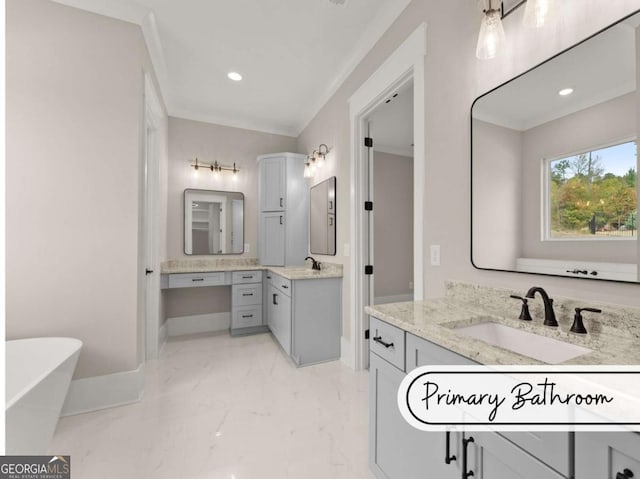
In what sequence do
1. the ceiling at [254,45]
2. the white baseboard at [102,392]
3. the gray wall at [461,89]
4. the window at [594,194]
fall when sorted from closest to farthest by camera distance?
the window at [594,194] < the gray wall at [461,89] < the white baseboard at [102,392] < the ceiling at [254,45]

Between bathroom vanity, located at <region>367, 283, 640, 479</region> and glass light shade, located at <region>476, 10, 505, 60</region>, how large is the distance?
3.48 ft

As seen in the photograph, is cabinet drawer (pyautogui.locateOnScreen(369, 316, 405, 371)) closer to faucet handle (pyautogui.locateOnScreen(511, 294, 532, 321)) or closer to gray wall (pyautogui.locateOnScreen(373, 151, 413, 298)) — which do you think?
faucet handle (pyautogui.locateOnScreen(511, 294, 532, 321))

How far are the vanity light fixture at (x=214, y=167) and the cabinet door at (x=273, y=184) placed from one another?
1.37 feet

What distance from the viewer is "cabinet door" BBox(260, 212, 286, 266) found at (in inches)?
140

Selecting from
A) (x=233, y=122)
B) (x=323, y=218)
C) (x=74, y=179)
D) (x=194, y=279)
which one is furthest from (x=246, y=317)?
(x=233, y=122)

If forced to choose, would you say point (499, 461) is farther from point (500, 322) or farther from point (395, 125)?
point (395, 125)

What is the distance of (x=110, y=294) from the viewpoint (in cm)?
201

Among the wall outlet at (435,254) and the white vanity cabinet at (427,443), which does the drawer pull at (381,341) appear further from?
the wall outlet at (435,254)

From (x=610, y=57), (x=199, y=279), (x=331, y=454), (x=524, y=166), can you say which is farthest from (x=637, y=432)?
(x=199, y=279)

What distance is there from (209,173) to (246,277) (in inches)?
58.8

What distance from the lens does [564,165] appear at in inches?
42.3

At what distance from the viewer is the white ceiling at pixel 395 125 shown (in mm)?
3127

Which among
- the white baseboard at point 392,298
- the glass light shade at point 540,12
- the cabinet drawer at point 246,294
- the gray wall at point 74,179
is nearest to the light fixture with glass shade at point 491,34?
the glass light shade at point 540,12

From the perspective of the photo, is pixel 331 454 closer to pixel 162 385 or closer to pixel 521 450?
pixel 521 450
